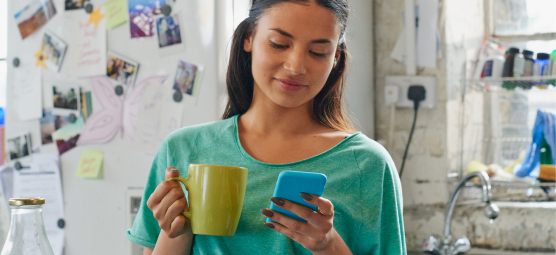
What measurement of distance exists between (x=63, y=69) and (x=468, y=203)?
5.17ft

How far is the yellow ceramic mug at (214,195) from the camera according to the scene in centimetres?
66

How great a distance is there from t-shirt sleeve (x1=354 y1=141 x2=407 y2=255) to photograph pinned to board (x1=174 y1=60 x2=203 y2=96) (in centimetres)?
52

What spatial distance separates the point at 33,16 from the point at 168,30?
1.61 feet

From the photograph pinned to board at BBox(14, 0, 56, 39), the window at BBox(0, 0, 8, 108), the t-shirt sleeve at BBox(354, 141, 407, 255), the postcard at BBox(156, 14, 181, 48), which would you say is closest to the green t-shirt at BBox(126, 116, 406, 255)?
the t-shirt sleeve at BBox(354, 141, 407, 255)

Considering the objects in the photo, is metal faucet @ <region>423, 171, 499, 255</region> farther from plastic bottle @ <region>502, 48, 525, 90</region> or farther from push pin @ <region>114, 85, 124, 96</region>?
push pin @ <region>114, 85, 124, 96</region>

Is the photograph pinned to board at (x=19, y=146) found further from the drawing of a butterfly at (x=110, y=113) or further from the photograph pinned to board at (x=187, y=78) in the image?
the photograph pinned to board at (x=187, y=78)

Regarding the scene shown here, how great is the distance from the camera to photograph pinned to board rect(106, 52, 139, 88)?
131 cm

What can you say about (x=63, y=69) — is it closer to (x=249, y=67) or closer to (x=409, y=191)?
(x=249, y=67)

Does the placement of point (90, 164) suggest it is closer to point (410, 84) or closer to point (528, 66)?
point (410, 84)

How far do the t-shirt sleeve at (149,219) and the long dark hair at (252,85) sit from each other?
7.0 inches

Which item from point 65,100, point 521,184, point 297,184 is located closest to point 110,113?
point 65,100

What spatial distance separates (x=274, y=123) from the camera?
932 mm

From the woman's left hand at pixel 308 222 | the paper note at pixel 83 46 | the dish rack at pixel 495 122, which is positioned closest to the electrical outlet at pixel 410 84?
the dish rack at pixel 495 122

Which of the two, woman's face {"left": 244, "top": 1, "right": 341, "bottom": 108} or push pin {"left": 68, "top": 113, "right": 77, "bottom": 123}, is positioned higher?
woman's face {"left": 244, "top": 1, "right": 341, "bottom": 108}
